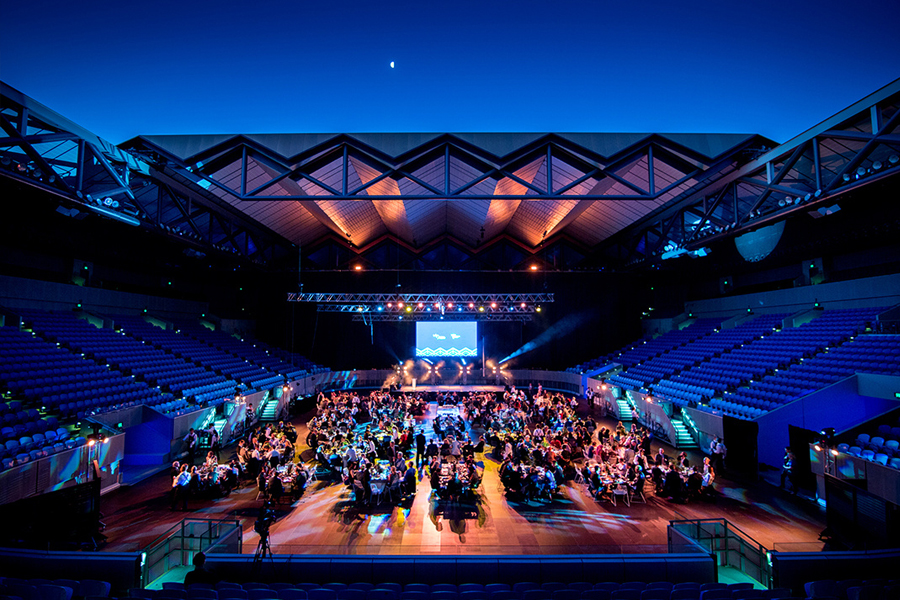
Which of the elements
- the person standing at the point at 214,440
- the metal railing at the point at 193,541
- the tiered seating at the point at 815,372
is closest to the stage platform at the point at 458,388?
the person standing at the point at 214,440

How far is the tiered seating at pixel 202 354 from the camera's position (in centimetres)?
1808

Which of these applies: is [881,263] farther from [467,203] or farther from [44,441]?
[44,441]

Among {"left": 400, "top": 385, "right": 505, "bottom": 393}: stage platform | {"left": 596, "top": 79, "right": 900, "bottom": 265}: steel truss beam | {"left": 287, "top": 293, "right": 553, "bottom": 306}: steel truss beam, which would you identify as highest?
{"left": 596, "top": 79, "right": 900, "bottom": 265}: steel truss beam

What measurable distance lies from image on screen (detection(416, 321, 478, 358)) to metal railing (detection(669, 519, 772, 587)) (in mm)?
21862

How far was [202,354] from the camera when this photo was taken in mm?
19406

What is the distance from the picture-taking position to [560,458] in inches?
427

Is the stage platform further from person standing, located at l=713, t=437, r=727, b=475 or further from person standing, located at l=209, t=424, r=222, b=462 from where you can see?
person standing, located at l=713, t=437, r=727, b=475

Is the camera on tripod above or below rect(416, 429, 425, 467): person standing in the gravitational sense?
above

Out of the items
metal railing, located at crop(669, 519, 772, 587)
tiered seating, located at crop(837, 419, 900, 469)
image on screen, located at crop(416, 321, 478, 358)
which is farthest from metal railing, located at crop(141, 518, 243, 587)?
image on screen, located at crop(416, 321, 478, 358)

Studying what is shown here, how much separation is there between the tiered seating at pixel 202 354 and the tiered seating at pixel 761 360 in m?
18.2

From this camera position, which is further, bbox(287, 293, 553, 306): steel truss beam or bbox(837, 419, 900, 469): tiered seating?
bbox(287, 293, 553, 306): steel truss beam

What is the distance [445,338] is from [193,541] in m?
22.2

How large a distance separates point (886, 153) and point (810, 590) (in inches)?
435

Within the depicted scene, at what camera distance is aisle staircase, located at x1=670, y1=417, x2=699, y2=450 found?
46.3 ft
